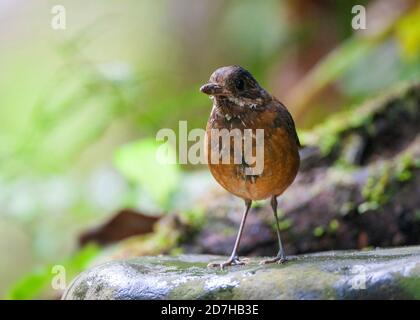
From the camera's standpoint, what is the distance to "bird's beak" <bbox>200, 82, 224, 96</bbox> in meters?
3.14

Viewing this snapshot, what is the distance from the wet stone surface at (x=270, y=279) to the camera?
2.55 metres

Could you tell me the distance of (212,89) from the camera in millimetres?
3166

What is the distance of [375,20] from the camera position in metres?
6.57

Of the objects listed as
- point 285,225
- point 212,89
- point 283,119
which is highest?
point 212,89

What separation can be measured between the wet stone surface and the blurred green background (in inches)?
59.5

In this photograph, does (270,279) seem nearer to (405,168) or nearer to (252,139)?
(252,139)

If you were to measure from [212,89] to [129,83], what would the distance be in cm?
253

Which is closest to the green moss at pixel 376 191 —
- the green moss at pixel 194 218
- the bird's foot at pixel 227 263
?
the green moss at pixel 194 218

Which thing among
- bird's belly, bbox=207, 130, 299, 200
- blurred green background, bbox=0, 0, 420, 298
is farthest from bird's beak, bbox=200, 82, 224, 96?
blurred green background, bbox=0, 0, 420, 298

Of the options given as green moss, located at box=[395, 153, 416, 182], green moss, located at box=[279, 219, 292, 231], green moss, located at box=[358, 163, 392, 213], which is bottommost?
green moss, located at box=[279, 219, 292, 231]

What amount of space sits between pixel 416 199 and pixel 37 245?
3.51 meters

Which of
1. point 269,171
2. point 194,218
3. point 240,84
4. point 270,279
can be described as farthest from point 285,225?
point 270,279

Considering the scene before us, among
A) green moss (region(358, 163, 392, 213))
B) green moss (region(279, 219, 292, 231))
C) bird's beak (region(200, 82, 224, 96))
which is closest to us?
bird's beak (region(200, 82, 224, 96))

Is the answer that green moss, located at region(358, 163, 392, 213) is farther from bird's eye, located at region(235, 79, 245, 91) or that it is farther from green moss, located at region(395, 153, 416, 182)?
bird's eye, located at region(235, 79, 245, 91)
